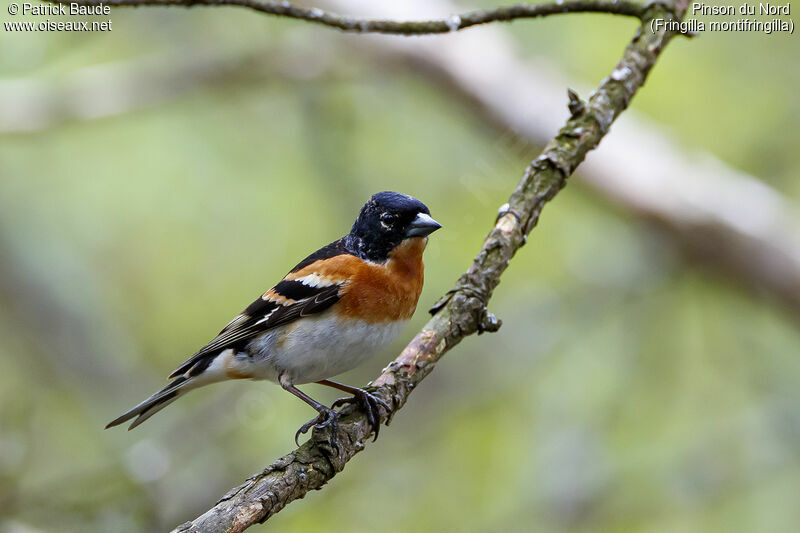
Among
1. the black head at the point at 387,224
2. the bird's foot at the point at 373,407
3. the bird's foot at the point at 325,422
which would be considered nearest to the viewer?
the bird's foot at the point at 325,422

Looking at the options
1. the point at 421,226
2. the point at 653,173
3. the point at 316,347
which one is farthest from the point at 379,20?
the point at 653,173

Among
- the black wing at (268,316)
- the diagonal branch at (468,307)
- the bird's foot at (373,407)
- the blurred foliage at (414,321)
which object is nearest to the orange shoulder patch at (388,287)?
the black wing at (268,316)

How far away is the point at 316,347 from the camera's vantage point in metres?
3.72

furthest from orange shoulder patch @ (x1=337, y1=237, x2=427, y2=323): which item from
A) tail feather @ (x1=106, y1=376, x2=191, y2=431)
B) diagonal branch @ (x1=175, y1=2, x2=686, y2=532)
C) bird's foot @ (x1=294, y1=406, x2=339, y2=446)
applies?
tail feather @ (x1=106, y1=376, x2=191, y2=431)

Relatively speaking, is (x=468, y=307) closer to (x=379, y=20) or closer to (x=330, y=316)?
(x=330, y=316)

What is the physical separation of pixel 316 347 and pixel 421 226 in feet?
2.59

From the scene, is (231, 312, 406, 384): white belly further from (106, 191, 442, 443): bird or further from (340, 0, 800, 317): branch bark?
(340, 0, 800, 317): branch bark

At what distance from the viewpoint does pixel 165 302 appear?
7.88 metres

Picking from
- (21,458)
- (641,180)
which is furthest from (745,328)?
(21,458)

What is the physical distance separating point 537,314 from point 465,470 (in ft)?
4.79

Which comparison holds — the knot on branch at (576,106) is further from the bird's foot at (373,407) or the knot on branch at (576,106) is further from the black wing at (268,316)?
the bird's foot at (373,407)

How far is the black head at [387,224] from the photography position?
12.6 ft

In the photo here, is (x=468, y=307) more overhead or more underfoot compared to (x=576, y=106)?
more underfoot

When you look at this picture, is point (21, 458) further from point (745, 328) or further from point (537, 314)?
point (745, 328)
